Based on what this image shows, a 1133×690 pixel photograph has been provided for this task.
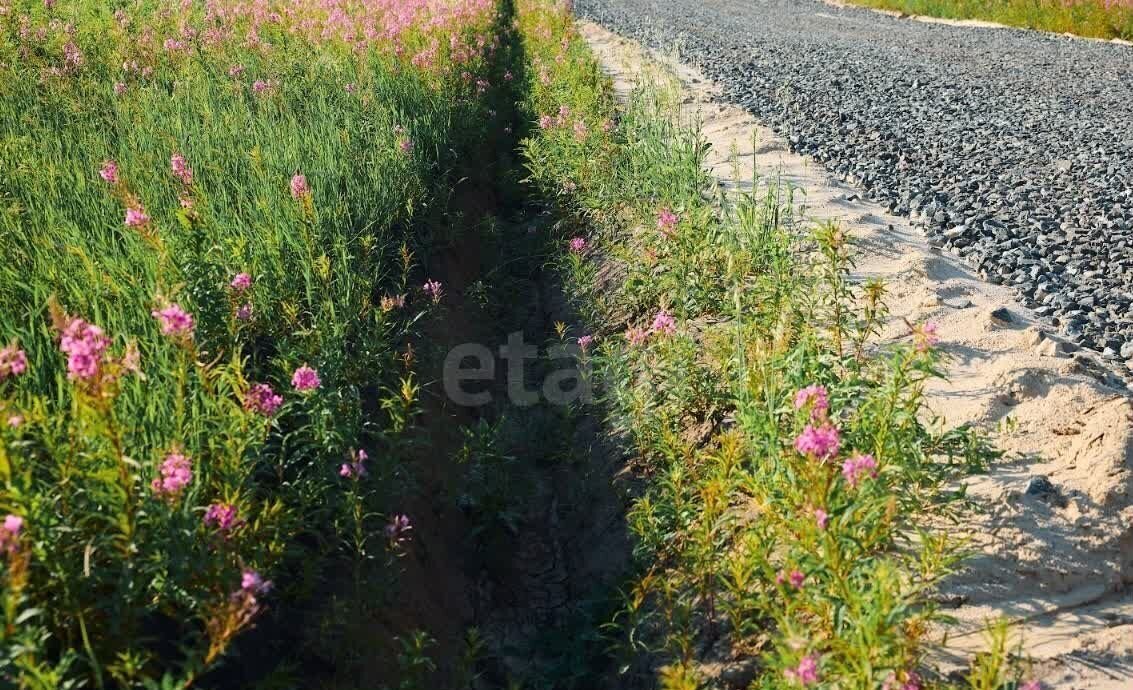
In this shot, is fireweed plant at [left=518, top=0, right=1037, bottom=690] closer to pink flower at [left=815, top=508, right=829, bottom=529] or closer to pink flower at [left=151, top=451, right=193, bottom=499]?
pink flower at [left=815, top=508, right=829, bottom=529]

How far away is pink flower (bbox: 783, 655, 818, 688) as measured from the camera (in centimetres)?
221

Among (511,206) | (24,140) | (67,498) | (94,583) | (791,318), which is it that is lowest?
(511,206)

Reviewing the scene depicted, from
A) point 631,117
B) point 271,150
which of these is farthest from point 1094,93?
point 271,150

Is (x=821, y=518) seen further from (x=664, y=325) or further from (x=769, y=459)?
(x=664, y=325)

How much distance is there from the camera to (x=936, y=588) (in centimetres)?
290

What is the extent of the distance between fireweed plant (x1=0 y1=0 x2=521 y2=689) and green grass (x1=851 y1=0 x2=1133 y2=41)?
14263 mm

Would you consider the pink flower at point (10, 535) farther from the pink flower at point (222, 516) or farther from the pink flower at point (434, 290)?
the pink flower at point (434, 290)

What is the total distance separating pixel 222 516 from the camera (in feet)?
7.91

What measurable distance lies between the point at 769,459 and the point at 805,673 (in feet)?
3.59

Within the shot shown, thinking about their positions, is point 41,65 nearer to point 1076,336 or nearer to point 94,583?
point 94,583

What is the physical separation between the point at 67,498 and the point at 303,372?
0.78 m

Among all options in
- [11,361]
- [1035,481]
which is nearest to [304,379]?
[11,361]

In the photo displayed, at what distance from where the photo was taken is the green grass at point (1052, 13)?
54.6 ft

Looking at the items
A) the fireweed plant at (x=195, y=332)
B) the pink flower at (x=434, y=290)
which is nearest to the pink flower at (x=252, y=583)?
the fireweed plant at (x=195, y=332)
